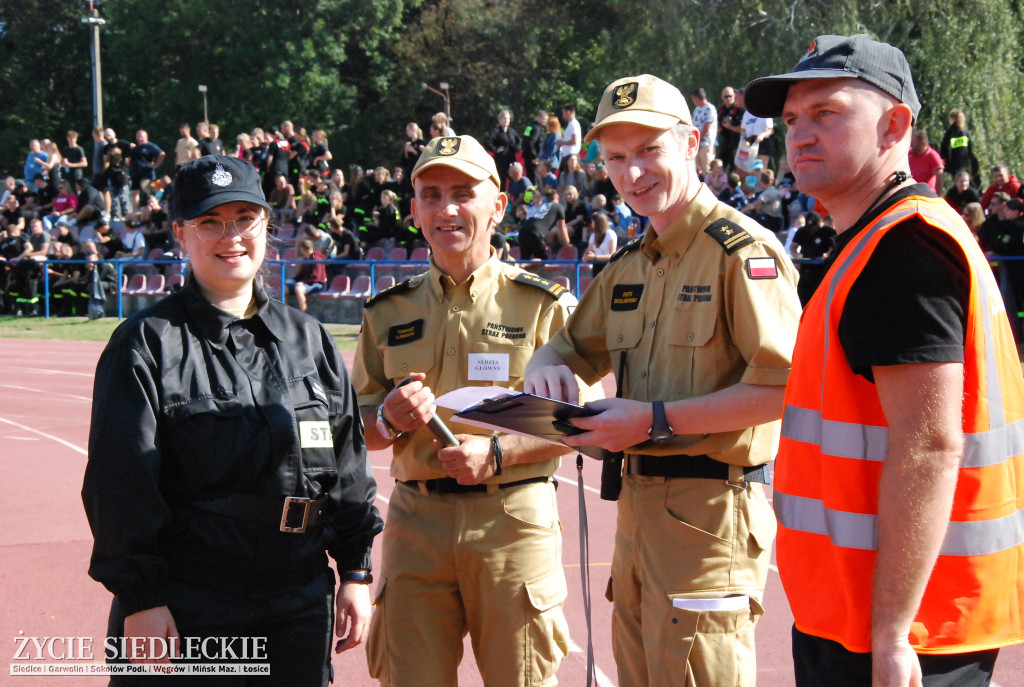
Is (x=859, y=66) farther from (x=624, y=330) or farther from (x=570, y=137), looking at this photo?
(x=570, y=137)

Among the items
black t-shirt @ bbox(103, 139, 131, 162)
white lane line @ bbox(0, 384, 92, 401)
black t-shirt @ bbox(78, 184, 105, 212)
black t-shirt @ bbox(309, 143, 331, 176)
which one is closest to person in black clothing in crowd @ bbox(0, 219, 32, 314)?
black t-shirt @ bbox(78, 184, 105, 212)

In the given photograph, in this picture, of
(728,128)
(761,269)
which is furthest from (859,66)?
(728,128)

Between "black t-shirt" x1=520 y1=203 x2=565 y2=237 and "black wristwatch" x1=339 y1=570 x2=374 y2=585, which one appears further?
"black t-shirt" x1=520 y1=203 x2=565 y2=237

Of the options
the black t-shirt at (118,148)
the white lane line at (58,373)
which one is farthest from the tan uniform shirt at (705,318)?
the black t-shirt at (118,148)

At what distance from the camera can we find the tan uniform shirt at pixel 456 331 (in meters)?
3.54

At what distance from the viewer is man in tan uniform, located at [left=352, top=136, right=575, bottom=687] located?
3.30m

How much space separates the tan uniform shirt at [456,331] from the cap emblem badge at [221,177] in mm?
924

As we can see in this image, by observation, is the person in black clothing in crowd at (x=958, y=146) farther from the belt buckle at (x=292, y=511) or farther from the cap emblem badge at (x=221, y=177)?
the belt buckle at (x=292, y=511)

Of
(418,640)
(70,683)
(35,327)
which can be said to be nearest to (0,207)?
(35,327)

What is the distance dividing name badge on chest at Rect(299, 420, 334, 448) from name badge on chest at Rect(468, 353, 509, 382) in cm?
73

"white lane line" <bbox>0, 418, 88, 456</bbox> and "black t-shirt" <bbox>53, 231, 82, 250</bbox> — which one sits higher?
"black t-shirt" <bbox>53, 231, 82, 250</bbox>

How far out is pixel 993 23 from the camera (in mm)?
21859

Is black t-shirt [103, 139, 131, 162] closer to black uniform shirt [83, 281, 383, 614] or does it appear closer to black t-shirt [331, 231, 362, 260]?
black t-shirt [331, 231, 362, 260]

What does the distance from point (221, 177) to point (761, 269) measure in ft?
4.94
